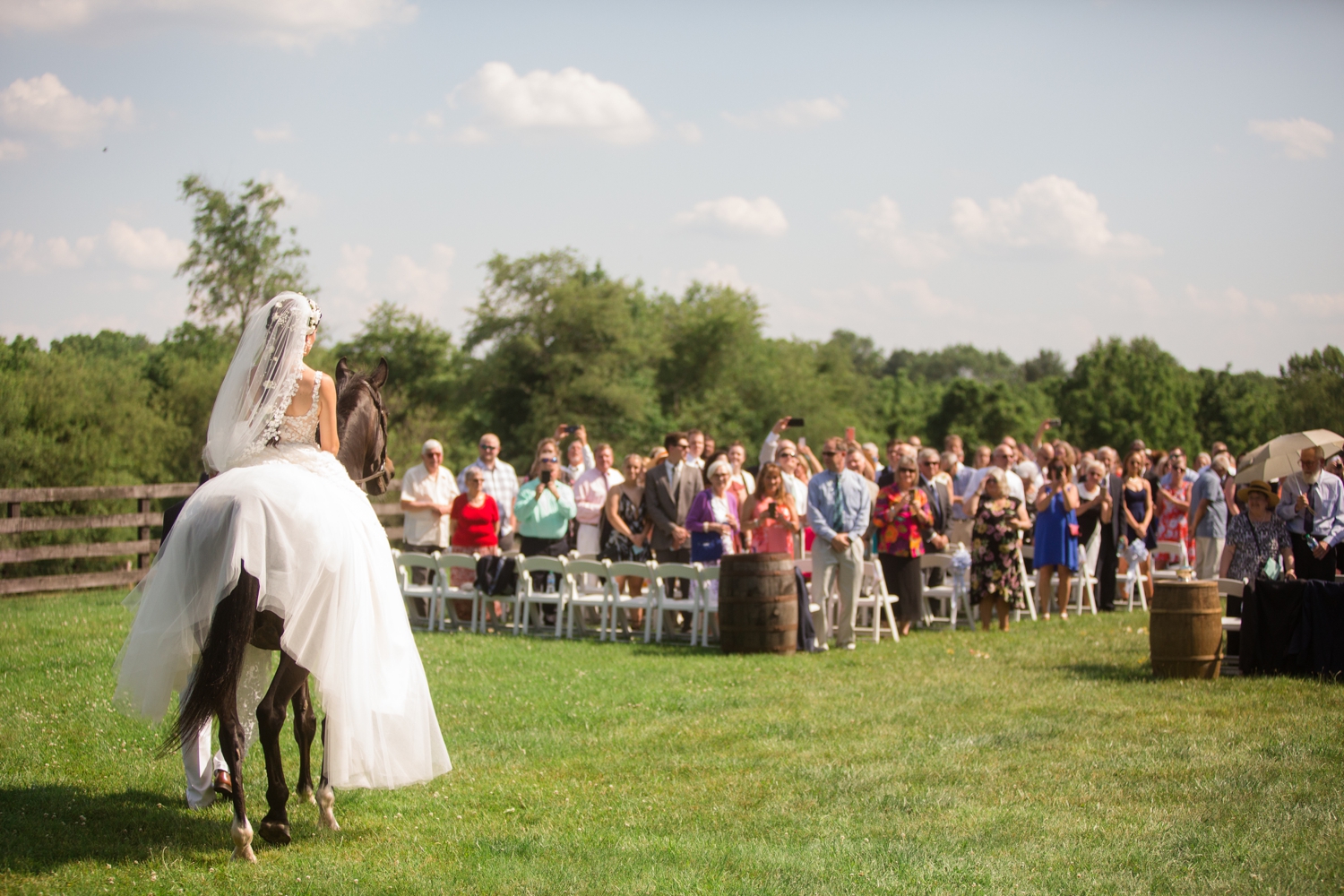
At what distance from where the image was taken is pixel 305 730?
580cm

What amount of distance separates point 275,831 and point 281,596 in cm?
118

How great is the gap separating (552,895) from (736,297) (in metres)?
74.4

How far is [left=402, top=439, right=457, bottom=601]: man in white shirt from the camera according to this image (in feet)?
46.4

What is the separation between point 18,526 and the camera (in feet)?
50.4

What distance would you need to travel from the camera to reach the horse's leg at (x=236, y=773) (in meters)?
5.05

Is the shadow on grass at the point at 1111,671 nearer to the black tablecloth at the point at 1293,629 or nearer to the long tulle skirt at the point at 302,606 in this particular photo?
the black tablecloth at the point at 1293,629

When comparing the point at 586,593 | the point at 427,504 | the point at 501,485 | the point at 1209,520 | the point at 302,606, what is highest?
the point at 501,485

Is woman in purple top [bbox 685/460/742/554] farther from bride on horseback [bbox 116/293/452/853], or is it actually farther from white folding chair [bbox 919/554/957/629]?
bride on horseback [bbox 116/293/452/853]

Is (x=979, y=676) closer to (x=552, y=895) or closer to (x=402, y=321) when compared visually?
(x=552, y=895)

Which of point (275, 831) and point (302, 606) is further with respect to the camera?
point (275, 831)

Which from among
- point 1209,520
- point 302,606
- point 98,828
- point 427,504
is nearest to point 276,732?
point 302,606

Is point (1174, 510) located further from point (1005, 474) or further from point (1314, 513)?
point (1314, 513)

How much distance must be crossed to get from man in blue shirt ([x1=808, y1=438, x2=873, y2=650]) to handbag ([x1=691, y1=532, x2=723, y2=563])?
111cm

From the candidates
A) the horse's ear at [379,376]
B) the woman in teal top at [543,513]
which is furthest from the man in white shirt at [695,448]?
the horse's ear at [379,376]
